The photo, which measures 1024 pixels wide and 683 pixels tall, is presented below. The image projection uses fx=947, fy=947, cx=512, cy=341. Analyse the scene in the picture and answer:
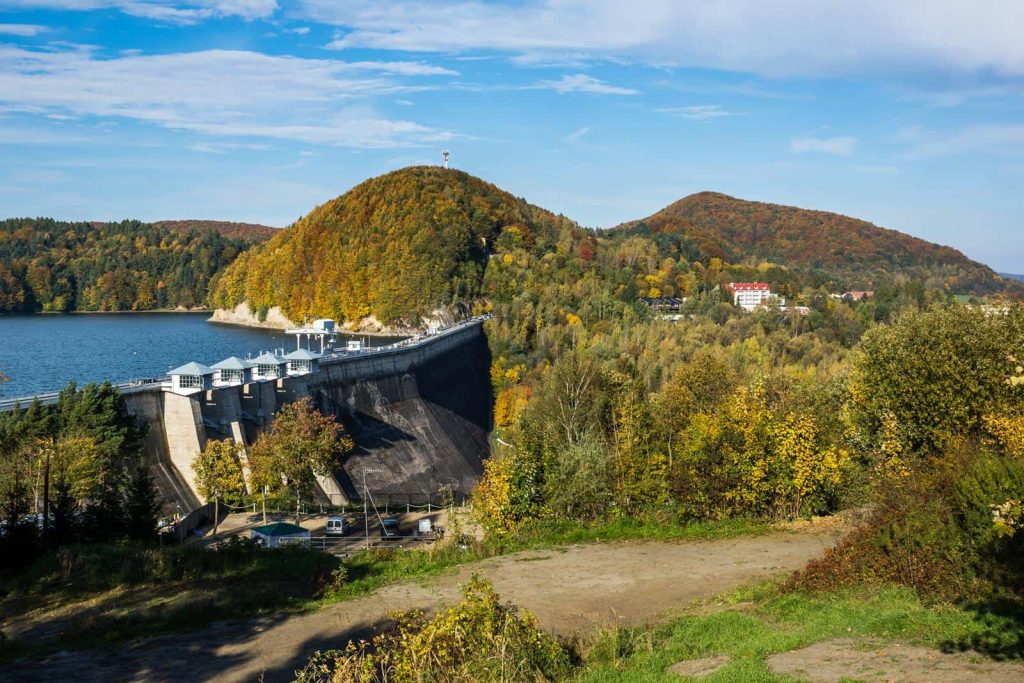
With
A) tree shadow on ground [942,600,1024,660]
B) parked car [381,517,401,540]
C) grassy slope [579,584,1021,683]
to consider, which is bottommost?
parked car [381,517,401,540]

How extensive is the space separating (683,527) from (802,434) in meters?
4.72

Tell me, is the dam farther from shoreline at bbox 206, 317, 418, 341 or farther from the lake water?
shoreline at bbox 206, 317, 418, 341

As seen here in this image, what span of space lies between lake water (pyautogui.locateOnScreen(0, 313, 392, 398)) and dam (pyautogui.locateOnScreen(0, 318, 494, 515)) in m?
18.5

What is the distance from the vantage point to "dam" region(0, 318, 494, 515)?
141 feet

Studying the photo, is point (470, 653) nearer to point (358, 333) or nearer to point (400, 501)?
point (400, 501)

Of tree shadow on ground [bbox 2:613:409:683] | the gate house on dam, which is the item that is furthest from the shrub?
the gate house on dam

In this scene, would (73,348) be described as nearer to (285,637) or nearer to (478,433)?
(478,433)

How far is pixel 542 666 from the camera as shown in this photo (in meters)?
14.4

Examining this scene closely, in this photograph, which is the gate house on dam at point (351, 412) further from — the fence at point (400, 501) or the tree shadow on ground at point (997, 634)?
the tree shadow on ground at point (997, 634)

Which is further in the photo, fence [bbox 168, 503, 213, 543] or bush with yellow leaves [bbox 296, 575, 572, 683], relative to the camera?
fence [bbox 168, 503, 213, 543]

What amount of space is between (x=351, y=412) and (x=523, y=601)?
41.4 metres

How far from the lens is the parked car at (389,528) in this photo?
38269 mm

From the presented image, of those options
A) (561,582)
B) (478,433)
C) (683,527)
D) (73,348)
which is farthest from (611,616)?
(73,348)

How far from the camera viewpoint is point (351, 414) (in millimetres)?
60344
